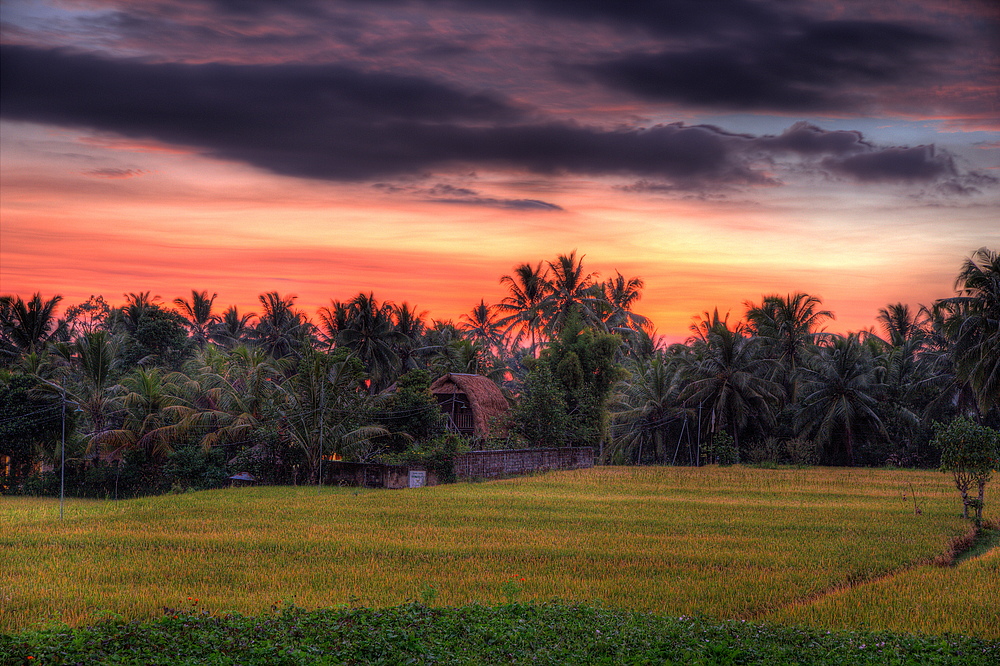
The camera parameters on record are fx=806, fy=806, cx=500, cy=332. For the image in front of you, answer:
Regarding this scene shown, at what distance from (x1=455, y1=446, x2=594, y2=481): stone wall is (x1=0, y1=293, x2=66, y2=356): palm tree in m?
21.8

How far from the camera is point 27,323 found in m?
37.7

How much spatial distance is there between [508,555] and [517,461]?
17627 mm

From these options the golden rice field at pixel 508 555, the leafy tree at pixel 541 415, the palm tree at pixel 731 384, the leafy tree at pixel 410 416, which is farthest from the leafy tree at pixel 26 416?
the palm tree at pixel 731 384

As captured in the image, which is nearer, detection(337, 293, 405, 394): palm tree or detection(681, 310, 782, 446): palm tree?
detection(681, 310, 782, 446): palm tree

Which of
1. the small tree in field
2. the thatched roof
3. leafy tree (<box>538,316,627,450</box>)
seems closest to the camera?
the small tree in field

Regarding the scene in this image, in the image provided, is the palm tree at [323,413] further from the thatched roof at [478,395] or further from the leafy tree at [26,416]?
the leafy tree at [26,416]

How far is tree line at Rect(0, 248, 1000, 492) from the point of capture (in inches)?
1188

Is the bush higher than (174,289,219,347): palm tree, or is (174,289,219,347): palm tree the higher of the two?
(174,289,219,347): palm tree

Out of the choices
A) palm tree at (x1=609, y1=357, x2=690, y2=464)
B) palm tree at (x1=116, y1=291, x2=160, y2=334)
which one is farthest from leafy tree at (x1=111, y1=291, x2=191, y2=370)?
palm tree at (x1=609, y1=357, x2=690, y2=464)

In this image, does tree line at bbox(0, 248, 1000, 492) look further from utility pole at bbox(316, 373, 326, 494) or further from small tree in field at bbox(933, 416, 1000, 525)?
small tree in field at bbox(933, 416, 1000, 525)

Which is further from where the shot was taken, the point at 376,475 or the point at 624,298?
the point at 624,298

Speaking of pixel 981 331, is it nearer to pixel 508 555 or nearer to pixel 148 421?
pixel 508 555

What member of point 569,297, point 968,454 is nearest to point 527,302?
point 569,297

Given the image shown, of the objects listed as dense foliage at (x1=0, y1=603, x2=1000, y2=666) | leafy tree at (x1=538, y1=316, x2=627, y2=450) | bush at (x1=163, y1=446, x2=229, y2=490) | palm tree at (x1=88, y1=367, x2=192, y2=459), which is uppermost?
leafy tree at (x1=538, y1=316, x2=627, y2=450)
